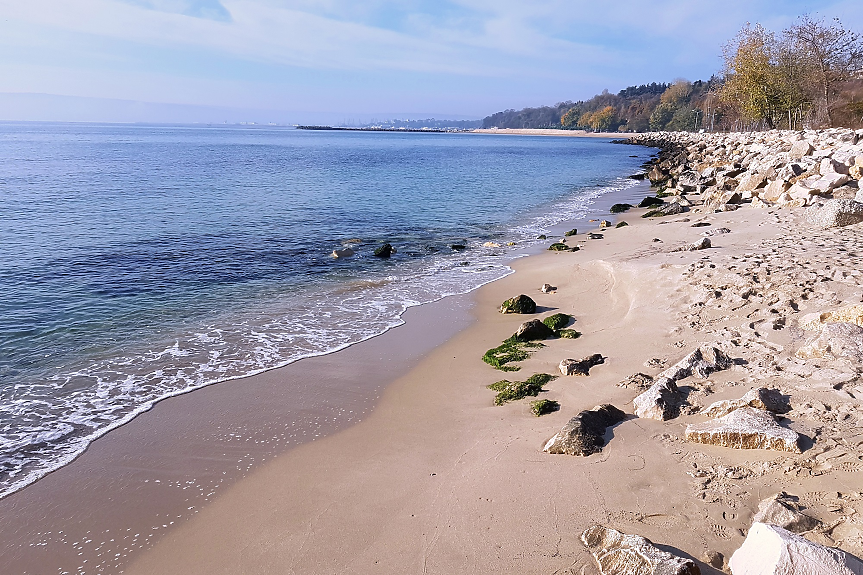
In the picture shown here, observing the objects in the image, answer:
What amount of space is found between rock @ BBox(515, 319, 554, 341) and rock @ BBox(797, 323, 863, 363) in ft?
12.4

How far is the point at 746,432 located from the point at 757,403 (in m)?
0.60

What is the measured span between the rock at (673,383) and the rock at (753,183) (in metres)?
16.7

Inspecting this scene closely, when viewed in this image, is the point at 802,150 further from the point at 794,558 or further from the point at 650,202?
the point at 794,558

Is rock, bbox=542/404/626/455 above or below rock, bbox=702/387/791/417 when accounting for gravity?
below

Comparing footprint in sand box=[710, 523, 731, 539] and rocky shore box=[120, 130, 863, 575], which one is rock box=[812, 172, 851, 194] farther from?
footprint in sand box=[710, 523, 731, 539]

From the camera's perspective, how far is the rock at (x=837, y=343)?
583 cm

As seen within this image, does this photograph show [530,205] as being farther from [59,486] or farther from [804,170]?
[59,486]

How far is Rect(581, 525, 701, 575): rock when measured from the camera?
358 cm

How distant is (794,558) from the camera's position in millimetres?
Result: 3117

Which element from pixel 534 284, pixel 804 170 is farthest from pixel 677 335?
pixel 804 170

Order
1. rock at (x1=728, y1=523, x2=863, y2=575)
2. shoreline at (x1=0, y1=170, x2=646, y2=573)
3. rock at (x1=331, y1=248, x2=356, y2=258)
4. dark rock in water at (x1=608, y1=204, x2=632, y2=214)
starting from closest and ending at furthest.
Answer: rock at (x1=728, y1=523, x2=863, y2=575), shoreline at (x1=0, y1=170, x2=646, y2=573), rock at (x1=331, y1=248, x2=356, y2=258), dark rock in water at (x1=608, y1=204, x2=632, y2=214)

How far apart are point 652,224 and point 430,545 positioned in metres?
17.1

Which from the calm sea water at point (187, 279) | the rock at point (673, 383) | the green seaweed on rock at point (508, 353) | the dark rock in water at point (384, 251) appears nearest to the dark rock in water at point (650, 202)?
the calm sea water at point (187, 279)

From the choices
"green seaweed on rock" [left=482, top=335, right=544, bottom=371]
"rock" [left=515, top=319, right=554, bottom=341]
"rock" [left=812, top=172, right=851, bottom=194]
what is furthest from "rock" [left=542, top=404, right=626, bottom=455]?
"rock" [left=812, top=172, right=851, bottom=194]
